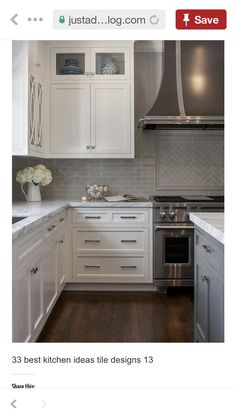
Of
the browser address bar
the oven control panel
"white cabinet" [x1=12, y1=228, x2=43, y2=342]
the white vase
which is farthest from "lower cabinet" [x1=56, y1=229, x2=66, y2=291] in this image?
the browser address bar

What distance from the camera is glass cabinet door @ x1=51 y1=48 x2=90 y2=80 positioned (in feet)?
9.97

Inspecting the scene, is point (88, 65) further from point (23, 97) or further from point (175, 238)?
point (175, 238)

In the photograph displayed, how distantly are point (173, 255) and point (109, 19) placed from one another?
239cm

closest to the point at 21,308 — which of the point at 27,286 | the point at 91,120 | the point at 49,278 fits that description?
the point at 27,286

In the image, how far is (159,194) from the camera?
3.42 m

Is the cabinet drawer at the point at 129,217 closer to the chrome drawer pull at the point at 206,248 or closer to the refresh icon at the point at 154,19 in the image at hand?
the chrome drawer pull at the point at 206,248

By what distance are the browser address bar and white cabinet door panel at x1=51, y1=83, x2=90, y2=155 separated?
242 centimetres

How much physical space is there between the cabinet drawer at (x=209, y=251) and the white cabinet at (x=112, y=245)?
1.33 m

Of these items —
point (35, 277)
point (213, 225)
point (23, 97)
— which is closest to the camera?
point (213, 225)

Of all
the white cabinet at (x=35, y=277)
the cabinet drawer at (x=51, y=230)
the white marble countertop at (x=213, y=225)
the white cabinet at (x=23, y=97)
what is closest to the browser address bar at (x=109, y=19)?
the white marble countertop at (x=213, y=225)

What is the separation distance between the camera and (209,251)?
1.39 m

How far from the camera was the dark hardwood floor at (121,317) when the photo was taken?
6.89ft
